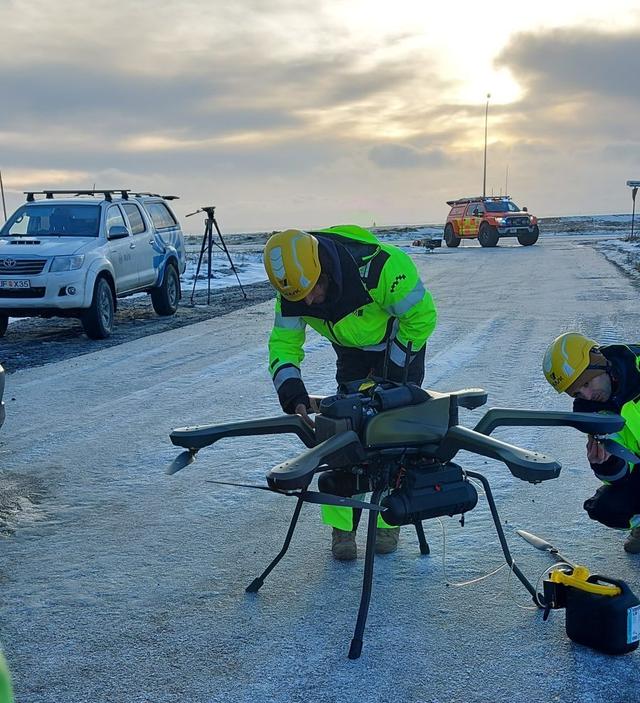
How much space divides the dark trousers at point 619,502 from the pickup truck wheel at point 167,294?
1126cm

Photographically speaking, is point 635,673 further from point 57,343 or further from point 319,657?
point 57,343

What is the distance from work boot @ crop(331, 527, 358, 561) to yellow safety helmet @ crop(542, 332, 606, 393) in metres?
1.28

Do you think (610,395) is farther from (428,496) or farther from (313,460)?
(313,460)

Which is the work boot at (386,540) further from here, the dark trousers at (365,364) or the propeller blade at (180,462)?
the propeller blade at (180,462)

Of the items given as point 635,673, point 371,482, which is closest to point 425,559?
point 371,482

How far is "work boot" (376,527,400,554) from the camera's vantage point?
170 inches

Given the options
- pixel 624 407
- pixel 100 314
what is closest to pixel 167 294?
pixel 100 314

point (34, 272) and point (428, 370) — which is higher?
point (34, 272)

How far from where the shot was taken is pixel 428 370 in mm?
8664

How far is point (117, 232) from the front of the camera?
1288 cm

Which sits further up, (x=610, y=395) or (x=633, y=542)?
(x=610, y=395)

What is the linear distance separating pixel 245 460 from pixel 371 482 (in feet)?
8.27

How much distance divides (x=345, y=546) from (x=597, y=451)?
132 cm

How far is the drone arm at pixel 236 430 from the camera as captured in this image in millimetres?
3391
